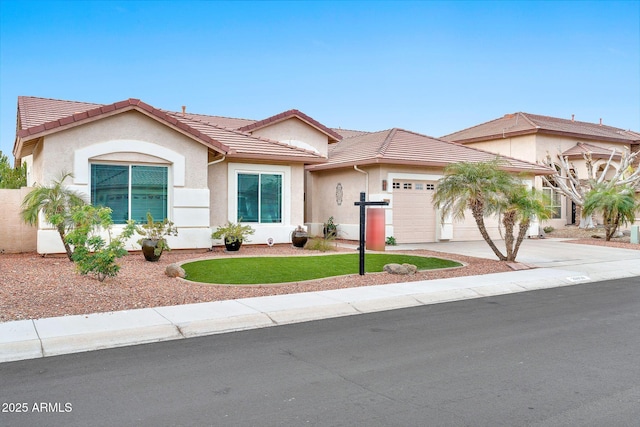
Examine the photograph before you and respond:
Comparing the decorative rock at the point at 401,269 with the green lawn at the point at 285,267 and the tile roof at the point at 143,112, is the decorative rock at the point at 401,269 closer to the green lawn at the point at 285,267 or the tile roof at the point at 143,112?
the green lawn at the point at 285,267

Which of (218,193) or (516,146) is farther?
(516,146)

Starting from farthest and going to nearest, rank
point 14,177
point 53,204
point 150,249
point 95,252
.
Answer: point 14,177 → point 150,249 → point 53,204 → point 95,252

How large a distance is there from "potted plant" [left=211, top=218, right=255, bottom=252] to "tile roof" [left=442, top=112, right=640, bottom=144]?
20.4 meters

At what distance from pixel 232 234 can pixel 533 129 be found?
2090 cm

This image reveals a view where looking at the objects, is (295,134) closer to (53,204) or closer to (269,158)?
(269,158)

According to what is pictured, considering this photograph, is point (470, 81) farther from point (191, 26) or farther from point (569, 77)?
point (191, 26)

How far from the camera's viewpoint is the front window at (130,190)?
1527 cm

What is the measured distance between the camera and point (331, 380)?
5613 millimetres

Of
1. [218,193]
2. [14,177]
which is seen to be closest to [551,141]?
[218,193]

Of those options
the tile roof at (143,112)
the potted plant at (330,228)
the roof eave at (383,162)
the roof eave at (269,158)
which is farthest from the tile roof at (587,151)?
the tile roof at (143,112)

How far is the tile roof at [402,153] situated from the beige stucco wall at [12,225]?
37.1ft

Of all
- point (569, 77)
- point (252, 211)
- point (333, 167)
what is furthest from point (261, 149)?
point (569, 77)

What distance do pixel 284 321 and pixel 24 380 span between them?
3.86m

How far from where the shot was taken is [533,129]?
30.5m
